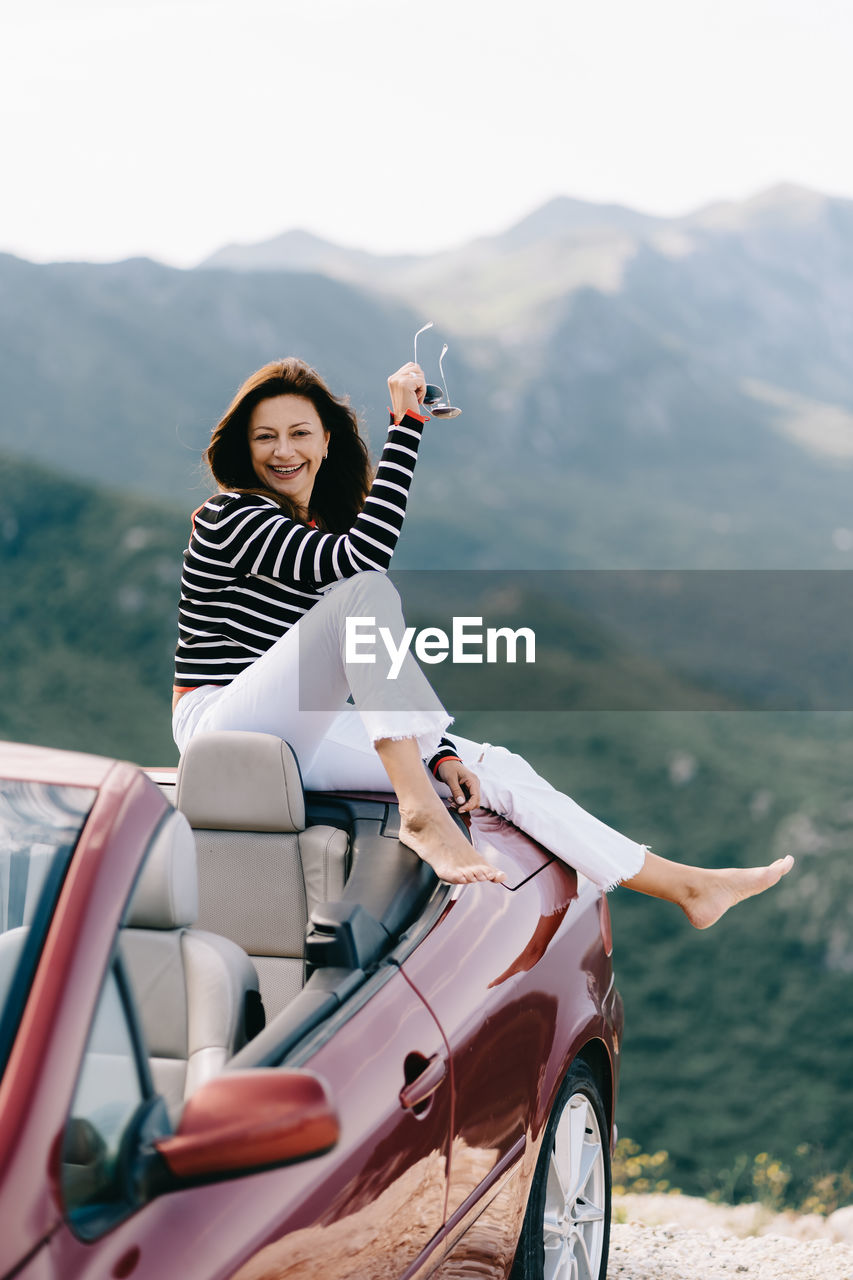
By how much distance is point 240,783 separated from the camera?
108 inches

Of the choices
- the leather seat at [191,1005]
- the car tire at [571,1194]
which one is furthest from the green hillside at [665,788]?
the leather seat at [191,1005]

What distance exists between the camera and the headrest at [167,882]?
1810 mm

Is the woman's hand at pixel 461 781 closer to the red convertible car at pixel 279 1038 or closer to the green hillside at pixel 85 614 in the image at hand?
the red convertible car at pixel 279 1038

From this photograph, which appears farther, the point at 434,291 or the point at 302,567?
the point at 434,291

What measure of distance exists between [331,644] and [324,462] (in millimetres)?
1322

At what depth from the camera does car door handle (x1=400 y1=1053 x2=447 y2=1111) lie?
2186 millimetres

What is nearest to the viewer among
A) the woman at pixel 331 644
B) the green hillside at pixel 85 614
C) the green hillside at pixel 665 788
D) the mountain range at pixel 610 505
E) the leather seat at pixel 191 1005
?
the leather seat at pixel 191 1005

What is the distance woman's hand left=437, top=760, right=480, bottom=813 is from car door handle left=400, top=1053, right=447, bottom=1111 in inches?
35.9

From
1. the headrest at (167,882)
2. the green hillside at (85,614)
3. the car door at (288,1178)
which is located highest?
the green hillside at (85,614)

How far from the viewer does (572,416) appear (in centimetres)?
8919

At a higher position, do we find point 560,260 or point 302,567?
point 560,260

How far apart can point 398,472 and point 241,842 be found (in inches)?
46.8

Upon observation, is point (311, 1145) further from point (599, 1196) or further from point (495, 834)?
point (599, 1196)

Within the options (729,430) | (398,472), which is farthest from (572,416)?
(398,472)
